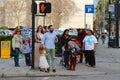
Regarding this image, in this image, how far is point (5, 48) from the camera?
83.1 feet

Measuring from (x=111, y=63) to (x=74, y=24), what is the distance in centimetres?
8218

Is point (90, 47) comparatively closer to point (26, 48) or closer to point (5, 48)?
point (26, 48)

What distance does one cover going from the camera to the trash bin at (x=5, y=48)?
25336 millimetres

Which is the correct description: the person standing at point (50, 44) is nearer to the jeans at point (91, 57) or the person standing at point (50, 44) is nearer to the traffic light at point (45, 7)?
the traffic light at point (45, 7)

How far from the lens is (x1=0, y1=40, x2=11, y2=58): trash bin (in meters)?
25.3

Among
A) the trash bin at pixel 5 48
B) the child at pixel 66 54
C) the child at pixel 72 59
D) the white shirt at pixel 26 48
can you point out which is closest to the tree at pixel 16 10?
the trash bin at pixel 5 48

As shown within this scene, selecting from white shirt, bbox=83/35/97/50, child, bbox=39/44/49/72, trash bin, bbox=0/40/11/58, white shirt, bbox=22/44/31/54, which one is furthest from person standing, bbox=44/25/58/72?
trash bin, bbox=0/40/11/58

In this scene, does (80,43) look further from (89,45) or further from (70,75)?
(70,75)

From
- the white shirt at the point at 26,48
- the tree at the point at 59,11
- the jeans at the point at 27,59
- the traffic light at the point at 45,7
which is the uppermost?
the tree at the point at 59,11

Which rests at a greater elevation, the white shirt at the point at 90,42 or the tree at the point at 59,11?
the tree at the point at 59,11

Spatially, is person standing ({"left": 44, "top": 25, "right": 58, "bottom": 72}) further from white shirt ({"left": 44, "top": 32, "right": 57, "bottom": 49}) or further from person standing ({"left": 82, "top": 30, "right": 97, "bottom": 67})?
person standing ({"left": 82, "top": 30, "right": 97, "bottom": 67})

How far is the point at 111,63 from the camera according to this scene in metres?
23.2

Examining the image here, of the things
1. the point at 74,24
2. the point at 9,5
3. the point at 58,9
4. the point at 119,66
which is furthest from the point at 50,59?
the point at 74,24

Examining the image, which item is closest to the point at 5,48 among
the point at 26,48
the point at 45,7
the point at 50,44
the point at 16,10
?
the point at 26,48
